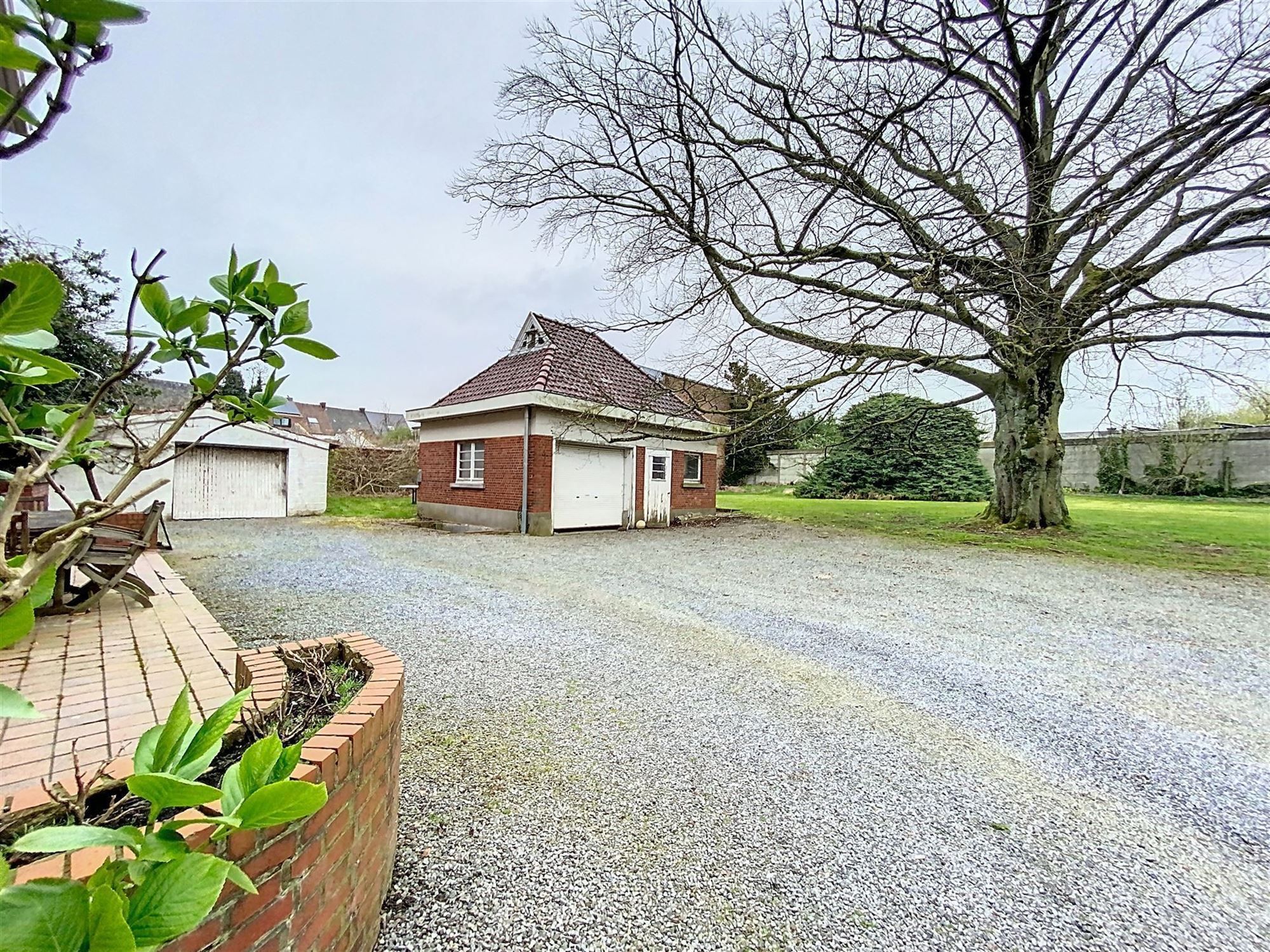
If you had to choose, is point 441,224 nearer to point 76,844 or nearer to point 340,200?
point 340,200

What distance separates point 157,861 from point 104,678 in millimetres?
3386

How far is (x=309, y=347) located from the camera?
115 centimetres

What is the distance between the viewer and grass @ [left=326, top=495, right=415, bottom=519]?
15180 mm

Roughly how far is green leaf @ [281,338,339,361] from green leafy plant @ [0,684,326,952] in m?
0.66

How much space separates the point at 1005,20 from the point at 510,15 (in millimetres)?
7446

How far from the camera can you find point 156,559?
715 centimetres

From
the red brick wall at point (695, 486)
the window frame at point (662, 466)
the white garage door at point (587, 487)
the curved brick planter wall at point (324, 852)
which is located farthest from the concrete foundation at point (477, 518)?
the curved brick planter wall at point (324, 852)

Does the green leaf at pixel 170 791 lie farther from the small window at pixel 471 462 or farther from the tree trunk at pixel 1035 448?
the tree trunk at pixel 1035 448

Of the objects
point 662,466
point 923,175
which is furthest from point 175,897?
point 662,466

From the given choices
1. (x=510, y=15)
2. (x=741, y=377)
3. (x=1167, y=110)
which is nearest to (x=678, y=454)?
(x=741, y=377)

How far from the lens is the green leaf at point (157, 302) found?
107cm

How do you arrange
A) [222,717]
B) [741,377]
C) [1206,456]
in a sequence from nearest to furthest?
[222,717] < [741,377] < [1206,456]

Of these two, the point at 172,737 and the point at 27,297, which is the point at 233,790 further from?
the point at 27,297

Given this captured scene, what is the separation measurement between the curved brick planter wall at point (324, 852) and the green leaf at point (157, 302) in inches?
39.9
